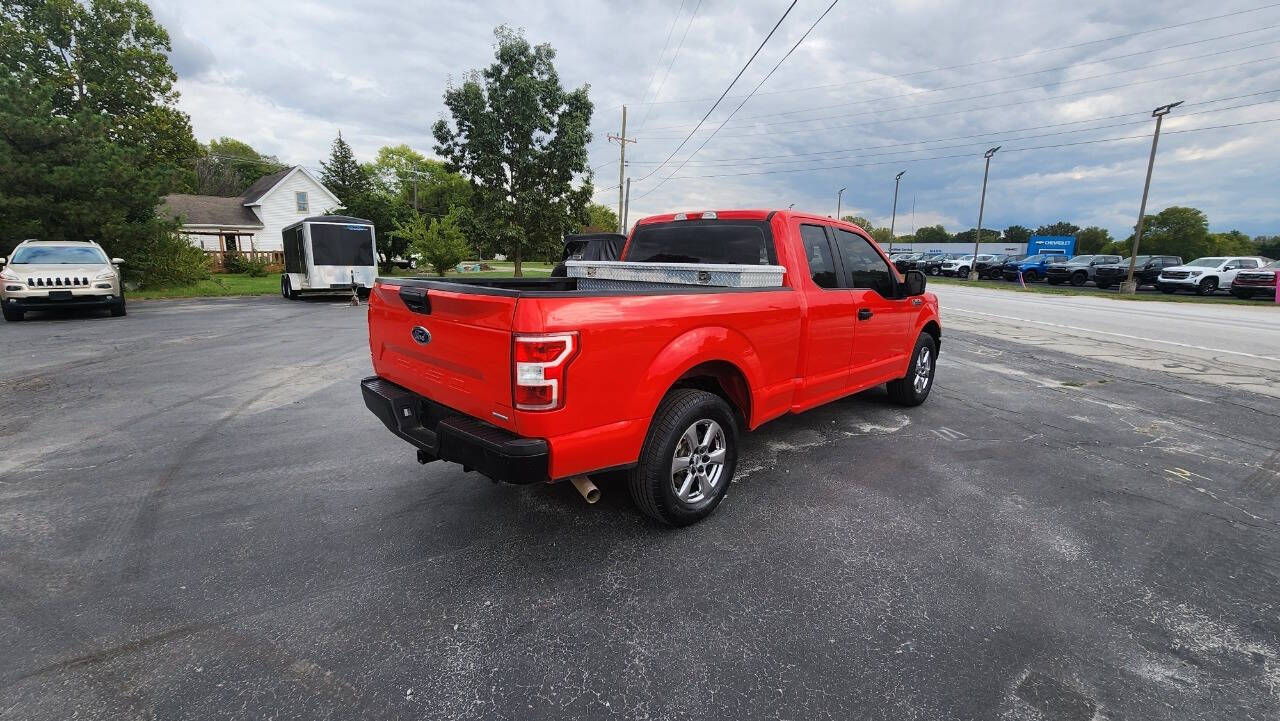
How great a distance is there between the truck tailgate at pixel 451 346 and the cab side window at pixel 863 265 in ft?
10.4

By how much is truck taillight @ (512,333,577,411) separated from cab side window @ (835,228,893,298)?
118 inches

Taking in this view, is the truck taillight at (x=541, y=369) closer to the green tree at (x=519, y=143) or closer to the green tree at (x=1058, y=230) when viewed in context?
the green tree at (x=519, y=143)

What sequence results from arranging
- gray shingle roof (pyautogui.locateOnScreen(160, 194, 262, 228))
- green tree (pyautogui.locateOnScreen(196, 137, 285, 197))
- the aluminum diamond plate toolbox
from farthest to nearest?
green tree (pyautogui.locateOnScreen(196, 137, 285, 197)) → gray shingle roof (pyautogui.locateOnScreen(160, 194, 262, 228)) → the aluminum diamond plate toolbox

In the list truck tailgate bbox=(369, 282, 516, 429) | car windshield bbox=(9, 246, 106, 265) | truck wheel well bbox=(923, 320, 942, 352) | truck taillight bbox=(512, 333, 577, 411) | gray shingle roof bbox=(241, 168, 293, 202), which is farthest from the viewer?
gray shingle roof bbox=(241, 168, 293, 202)

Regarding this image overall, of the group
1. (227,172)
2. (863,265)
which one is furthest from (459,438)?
(227,172)

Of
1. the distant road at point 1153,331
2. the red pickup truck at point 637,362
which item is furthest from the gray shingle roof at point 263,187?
the red pickup truck at point 637,362

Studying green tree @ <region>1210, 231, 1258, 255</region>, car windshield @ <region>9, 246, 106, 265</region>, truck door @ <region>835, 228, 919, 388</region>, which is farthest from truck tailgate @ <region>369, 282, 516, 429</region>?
green tree @ <region>1210, 231, 1258, 255</region>

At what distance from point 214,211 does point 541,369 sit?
157 feet

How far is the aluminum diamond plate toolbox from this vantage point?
12.6ft

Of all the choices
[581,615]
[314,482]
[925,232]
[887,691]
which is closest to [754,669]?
[887,691]

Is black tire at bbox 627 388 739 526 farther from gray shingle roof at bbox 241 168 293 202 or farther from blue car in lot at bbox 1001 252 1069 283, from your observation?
gray shingle roof at bbox 241 168 293 202

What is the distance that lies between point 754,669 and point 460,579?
1.46m

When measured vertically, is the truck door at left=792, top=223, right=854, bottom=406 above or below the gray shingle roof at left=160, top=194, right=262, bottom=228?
below

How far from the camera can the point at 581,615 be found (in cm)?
251
